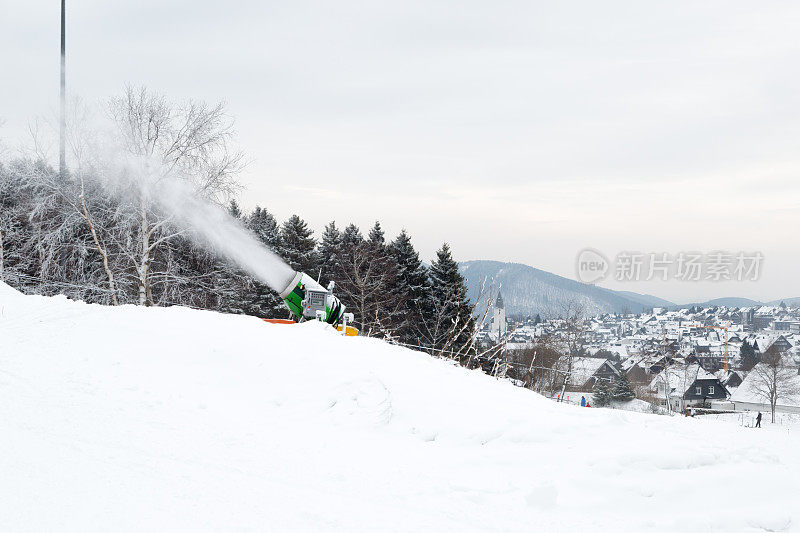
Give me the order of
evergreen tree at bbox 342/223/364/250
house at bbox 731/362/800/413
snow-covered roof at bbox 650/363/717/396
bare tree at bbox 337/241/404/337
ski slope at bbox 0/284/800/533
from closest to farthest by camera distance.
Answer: ski slope at bbox 0/284/800/533, bare tree at bbox 337/241/404/337, evergreen tree at bbox 342/223/364/250, house at bbox 731/362/800/413, snow-covered roof at bbox 650/363/717/396

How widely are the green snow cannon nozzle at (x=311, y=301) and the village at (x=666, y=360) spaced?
182 inches

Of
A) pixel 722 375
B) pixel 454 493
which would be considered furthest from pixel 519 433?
pixel 722 375

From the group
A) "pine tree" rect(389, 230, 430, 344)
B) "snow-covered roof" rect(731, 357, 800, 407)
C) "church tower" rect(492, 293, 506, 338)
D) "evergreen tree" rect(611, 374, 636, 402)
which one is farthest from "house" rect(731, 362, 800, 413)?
"pine tree" rect(389, 230, 430, 344)

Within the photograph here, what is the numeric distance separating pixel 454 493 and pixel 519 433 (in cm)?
207

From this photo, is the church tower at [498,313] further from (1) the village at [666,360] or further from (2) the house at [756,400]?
(2) the house at [756,400]

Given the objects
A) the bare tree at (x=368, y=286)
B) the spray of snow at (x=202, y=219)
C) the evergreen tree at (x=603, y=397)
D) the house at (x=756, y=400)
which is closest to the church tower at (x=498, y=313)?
the bare tree at (x=368, y=286)

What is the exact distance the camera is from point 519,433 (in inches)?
317

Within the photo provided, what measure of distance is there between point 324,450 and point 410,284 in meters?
34.2

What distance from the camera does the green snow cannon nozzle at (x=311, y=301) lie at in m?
16.7

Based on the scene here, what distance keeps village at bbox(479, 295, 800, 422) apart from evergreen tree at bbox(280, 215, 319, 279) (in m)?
13.6

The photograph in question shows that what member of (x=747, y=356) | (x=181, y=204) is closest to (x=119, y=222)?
(x=181, y=204)

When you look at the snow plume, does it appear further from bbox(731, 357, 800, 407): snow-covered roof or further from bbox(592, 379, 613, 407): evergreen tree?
bbox(731, 357, 800, 407): snow-covered roof

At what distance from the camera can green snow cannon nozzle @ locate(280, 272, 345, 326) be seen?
1670 centimetres

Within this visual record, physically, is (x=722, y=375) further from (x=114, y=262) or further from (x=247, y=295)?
(x=114, y=262)
